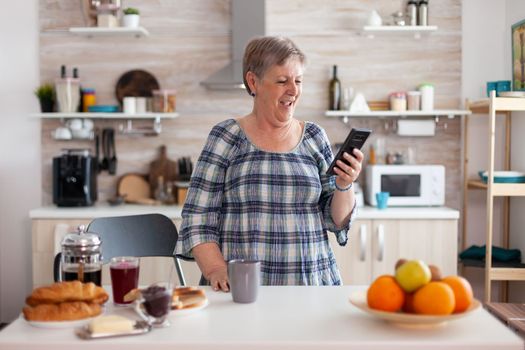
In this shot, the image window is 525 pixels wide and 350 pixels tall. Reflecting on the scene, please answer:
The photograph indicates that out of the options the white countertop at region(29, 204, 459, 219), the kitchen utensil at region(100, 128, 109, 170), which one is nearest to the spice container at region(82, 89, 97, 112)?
the kitchen utensil at region(100, 128, 109, 170)

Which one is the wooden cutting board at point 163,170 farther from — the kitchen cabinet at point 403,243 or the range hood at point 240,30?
the kitchen cabinet at point 403,243

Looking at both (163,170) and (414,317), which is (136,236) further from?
(163,170)

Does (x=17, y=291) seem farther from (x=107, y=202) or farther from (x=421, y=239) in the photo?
(x=421, y=239)

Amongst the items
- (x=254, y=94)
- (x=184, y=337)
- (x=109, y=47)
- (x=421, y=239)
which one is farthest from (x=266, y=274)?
(x=109, y=47)

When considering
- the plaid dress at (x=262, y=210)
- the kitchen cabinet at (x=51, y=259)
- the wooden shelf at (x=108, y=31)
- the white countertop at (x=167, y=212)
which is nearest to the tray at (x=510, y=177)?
the white countertop at (x=167, y=212)

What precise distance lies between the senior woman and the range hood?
2172mm

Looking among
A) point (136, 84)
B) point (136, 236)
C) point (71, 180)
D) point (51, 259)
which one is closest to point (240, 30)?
point (136, 84)

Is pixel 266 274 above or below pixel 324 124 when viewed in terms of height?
below

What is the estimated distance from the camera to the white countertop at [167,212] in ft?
13.1

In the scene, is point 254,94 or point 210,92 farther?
point 210,92

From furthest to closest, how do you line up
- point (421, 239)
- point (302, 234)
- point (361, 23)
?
point (361, 23), point (421, 239), point (302, 234)

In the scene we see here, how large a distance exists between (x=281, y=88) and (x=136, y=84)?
8.39 ft

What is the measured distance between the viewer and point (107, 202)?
177 inches

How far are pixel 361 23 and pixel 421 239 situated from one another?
1426 mm
